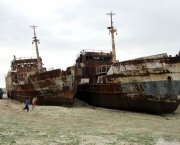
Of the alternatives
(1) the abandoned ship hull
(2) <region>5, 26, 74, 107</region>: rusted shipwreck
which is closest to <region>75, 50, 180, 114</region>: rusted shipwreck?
(1) the abandoned ship hull

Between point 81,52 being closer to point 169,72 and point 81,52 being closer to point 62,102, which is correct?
point 62,102

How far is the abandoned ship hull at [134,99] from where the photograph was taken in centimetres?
1530

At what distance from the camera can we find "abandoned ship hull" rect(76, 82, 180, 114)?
15297 mm

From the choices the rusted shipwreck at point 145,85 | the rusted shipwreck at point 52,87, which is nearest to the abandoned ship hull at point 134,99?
the rusted shipwreck at point 145,85

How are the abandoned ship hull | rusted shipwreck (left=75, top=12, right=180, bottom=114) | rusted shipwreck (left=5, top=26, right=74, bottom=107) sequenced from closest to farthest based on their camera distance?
rusted shipwreck (left=75, top=12, right=180, bottom=114)
the abandoned ship hull
rusted shipwreck (left=5, top=26, right=74, bottom=107)

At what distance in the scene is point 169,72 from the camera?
1493 centimetres

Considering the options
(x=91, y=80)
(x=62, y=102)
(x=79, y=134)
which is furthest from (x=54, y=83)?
(x=79, y=134)

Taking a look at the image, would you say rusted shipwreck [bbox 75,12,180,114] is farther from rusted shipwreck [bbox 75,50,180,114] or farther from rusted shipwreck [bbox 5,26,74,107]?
rusted shipwreck [bbox 5,26,74,107]

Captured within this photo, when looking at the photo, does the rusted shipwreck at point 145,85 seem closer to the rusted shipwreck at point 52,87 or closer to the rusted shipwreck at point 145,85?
the rusted shipwreck at point 145,85

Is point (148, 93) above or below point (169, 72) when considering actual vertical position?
below

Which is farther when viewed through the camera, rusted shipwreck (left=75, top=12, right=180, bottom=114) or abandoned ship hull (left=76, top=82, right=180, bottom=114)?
abandoned ship hull (left=76, top=82, right=180, bottom=114)

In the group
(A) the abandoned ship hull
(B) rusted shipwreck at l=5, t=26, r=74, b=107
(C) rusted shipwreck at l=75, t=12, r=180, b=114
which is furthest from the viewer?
(B) rusted shipwreck at l=5, t=26, r=74, b=107

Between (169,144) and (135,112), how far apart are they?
908cm

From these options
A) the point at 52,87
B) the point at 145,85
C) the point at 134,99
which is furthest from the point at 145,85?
the point at 52,87
